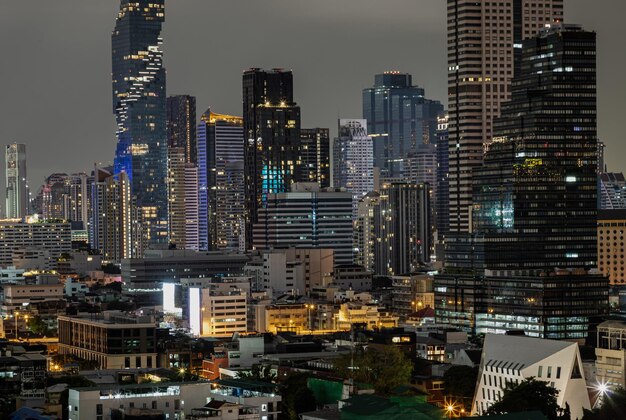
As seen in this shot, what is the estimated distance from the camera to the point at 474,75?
143750mm

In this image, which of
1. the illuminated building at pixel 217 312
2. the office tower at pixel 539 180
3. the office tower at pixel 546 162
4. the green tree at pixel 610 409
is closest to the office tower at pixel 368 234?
the office tower at pixel 539 180

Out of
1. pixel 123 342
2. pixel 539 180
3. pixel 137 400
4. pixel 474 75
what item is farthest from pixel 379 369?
pixel 474 75

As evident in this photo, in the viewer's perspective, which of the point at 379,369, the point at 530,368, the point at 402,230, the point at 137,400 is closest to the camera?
the point at 137,400

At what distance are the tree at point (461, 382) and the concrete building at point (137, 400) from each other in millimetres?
13784

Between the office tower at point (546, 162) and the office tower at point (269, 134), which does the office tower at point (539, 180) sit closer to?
the office tower at point (546, 162)

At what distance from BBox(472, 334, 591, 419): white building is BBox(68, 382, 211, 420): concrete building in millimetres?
13928

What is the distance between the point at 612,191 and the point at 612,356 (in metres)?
114

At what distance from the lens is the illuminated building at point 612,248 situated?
14812cm

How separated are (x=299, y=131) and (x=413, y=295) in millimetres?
60719

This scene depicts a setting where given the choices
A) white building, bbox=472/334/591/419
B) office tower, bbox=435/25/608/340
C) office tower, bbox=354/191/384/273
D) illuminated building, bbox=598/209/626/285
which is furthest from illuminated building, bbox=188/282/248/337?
office tower, bbox=354/191/384/273

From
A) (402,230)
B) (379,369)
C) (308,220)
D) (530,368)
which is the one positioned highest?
(308,220)

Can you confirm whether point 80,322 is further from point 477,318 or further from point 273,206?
point 273,206

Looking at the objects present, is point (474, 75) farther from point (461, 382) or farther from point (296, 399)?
point (296, 399)

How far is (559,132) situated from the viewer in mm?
125312
